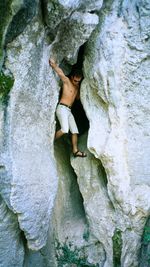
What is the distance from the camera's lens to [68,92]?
5.08 m

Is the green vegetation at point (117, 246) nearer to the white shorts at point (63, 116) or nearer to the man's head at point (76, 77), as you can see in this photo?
the white shorts at point (63, 116)

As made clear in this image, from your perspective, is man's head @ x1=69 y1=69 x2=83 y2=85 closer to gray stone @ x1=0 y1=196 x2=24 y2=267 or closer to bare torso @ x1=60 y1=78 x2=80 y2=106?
bare torso @ x1=60 y1=78 x2=80 y2=106

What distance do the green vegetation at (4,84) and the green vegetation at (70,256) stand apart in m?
2.33

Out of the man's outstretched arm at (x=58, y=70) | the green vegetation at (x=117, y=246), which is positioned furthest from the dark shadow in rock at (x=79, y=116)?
the green vegetation at (x=117, y=246)

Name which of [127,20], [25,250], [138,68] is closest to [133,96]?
[138,68]

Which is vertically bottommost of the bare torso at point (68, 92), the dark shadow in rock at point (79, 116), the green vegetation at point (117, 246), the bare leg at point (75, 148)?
the green vegetation at point (117, 246)

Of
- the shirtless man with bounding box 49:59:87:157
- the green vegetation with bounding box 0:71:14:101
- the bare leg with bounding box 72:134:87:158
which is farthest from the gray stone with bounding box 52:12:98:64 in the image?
the bare leg with bounding box 72:134:87:158

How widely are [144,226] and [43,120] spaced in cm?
183

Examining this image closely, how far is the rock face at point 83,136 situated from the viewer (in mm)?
4109

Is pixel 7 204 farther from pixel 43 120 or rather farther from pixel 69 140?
pixel 69 140

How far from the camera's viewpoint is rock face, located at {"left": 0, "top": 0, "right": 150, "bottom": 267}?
4109 millimetres

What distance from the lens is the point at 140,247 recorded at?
498 cm

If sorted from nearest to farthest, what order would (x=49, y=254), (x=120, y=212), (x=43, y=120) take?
1. (x=43, y=120)
2. (x=120, y=212)
3. (x=49, y=254)

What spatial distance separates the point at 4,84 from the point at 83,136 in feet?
5.85
